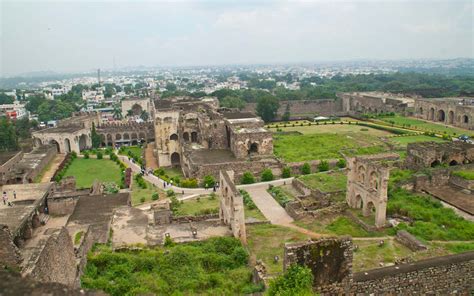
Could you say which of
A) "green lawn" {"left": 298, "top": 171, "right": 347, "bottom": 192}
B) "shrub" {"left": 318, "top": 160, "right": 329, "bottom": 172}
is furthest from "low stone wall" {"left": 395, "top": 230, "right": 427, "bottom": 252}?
"shrub" {"left": 318, "top": 160, "right": 329, "bottom": 172}

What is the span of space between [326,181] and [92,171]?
2239cm

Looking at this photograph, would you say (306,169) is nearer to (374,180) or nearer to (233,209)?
(374,180)

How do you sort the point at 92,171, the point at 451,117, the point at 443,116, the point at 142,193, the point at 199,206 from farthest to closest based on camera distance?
the point at 443,116, the point at 451,117, the point at 92,171, the point at 142,193, the point at 199,206

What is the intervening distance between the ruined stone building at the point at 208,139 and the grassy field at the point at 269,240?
452 inches

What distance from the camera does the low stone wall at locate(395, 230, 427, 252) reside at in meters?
16.8

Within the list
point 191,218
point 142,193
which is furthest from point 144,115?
point 191,218

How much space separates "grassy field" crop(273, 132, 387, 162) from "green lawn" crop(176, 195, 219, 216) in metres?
10.5

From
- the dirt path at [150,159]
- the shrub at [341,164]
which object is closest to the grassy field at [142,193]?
the dirt path at [150,159]

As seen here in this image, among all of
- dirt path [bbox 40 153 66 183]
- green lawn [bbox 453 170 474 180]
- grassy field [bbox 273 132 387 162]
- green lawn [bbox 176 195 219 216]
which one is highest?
green lawn [bbox 453 170 474 180]

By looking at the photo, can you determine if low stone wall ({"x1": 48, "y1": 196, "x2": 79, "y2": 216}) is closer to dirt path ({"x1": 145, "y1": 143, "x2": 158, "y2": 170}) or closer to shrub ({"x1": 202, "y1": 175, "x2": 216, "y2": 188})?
shrub ({"x1": 202, "y1": 175, "x2": 216, "y2": 188})

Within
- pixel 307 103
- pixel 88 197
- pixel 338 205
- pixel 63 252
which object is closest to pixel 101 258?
pixel 63 252

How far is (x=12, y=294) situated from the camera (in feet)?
15.1

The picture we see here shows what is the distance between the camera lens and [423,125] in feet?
173

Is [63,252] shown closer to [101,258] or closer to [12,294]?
[101,258]
